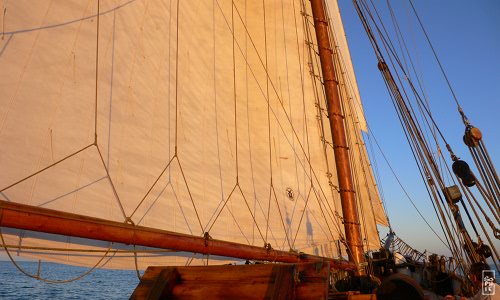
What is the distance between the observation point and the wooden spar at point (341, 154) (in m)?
7.37

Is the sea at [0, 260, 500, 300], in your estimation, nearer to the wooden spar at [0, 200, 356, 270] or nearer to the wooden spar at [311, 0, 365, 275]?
the wooden spar at [311, 0, 365, 275]

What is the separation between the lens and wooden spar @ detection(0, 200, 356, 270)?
2453 millimetres

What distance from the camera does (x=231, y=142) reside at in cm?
653

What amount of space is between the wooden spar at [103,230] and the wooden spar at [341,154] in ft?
11.0

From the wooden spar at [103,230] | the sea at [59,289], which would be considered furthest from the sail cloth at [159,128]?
the sea at [59,289]

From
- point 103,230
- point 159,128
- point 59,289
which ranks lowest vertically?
point 103,230

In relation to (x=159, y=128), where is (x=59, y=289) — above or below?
above

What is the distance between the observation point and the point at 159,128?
503 cm

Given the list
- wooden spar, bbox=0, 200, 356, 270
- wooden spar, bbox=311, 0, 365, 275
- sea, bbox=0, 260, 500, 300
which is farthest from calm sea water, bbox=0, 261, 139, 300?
wooden spar, bbox=0, 200, 356, 270

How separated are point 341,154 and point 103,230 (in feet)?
18.3

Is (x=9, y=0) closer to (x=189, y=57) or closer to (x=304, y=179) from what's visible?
(x=189, y=57)

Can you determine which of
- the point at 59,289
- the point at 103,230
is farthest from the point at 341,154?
the point at 59,289

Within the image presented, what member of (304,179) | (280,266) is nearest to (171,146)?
(280,266)

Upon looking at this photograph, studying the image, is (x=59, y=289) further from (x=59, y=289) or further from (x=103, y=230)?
(x=103, y=230)
